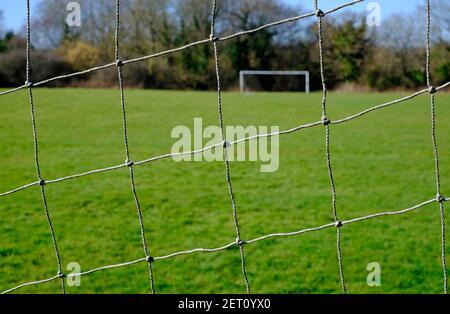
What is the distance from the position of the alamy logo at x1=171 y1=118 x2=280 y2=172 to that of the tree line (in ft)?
37.4

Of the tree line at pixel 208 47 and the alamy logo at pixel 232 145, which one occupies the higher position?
the tree line at pixel 208 47

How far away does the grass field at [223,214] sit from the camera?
3176mm

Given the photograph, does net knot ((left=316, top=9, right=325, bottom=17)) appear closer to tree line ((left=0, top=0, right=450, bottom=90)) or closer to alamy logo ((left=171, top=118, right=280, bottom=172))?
alamy logo ((left=171, top=118, right=280, bottom=172))

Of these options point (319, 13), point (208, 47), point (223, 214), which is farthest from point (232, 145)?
point (208, 47)

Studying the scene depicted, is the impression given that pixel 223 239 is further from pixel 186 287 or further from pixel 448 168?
pixel 448 168

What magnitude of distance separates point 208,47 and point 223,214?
23.2m

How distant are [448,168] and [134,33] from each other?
70.1 ft

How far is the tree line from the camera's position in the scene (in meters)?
21.8

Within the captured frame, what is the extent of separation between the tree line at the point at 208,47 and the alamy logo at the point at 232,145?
11385 mm

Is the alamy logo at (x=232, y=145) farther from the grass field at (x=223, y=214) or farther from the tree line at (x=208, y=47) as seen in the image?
the tree line at (x=208, y=47)

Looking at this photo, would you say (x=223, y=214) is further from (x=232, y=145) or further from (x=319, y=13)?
(x=319, y=13)

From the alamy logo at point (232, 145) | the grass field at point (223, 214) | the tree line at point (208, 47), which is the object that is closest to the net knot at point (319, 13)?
the grass field at point (223, 214)

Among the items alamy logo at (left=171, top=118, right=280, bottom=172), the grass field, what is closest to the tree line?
alamy logo at (left=171, top=118, right=280, bottom=172)
